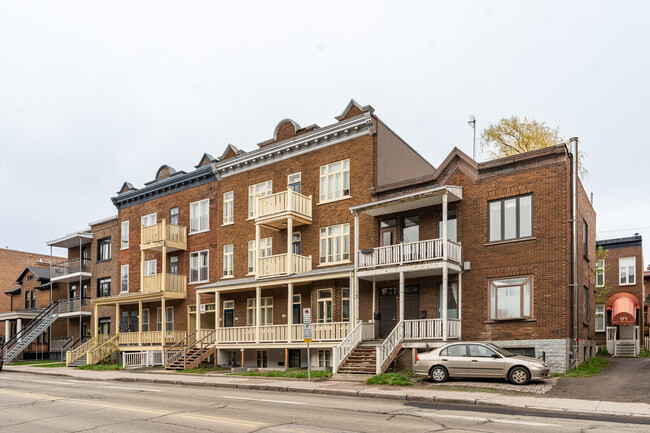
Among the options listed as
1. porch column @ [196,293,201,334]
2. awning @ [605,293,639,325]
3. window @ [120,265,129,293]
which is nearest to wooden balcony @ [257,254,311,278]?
porch column @ [196,293,201,334]

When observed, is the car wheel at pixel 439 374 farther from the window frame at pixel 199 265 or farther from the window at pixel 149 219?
the window at pixel 149 219

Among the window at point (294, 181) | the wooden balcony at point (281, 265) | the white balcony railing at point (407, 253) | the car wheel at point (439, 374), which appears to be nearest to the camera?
the car wheel at point (439, 374)

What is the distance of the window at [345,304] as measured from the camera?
87.5ft

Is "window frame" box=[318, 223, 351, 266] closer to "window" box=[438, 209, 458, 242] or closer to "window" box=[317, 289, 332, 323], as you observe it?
"window" box=[317, 289, 332, 323]

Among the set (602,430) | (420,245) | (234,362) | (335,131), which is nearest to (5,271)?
(234,362)

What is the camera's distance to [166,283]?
114ft

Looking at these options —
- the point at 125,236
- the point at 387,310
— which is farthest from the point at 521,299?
the point at 125,236

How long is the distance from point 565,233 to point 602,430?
11.4m

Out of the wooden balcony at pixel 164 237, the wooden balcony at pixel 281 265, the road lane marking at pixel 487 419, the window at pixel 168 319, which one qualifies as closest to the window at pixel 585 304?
the wooden balcony at pixel 281 265

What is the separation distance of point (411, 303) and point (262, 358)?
353 inches

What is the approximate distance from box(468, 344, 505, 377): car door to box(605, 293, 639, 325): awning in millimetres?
17545

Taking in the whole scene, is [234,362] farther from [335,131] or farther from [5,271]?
[5,271]

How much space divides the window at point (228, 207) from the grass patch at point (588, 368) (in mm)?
19212

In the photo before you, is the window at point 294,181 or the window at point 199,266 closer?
the window at point 294,181
